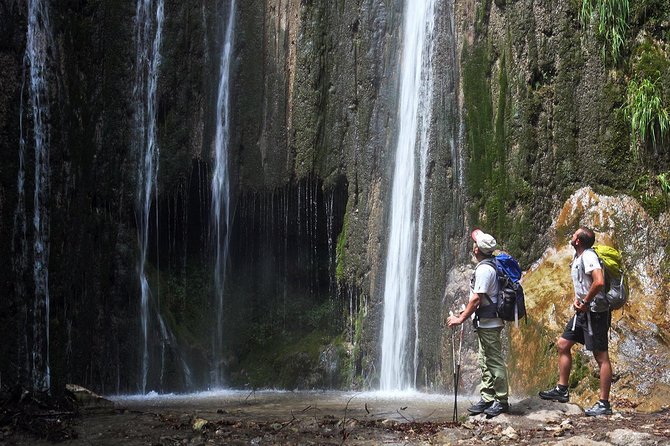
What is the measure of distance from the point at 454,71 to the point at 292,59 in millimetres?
3890

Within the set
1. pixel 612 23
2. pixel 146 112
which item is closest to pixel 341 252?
pixel 146 112

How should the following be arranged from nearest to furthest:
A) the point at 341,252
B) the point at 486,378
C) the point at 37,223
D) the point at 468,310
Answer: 1. the point at 468,310
2. the point at 486,378
3. the point at 37,223
4. the point at 341,252

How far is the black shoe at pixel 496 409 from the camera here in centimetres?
729

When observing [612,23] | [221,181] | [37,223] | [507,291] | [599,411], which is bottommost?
[599,411]

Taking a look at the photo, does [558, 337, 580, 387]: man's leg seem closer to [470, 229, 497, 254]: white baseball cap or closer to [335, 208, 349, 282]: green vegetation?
[470, 229, 497, 254]: white baseball cap

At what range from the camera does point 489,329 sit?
289 inches

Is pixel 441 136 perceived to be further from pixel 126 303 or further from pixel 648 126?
pixel 126 303

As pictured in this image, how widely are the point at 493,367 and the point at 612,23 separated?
6047 mm

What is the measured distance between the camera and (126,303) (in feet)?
49.1

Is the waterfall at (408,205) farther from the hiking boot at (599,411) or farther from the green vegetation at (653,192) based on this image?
the hiking boot at (599,411)

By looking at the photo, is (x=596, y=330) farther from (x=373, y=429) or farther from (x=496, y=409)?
(x=373, y=429)

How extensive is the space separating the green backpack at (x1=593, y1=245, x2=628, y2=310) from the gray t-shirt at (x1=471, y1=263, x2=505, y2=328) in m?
0.98

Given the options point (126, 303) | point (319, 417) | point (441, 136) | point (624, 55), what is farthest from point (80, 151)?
point (624, 55)

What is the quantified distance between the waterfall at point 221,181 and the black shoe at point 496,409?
9294 mm
